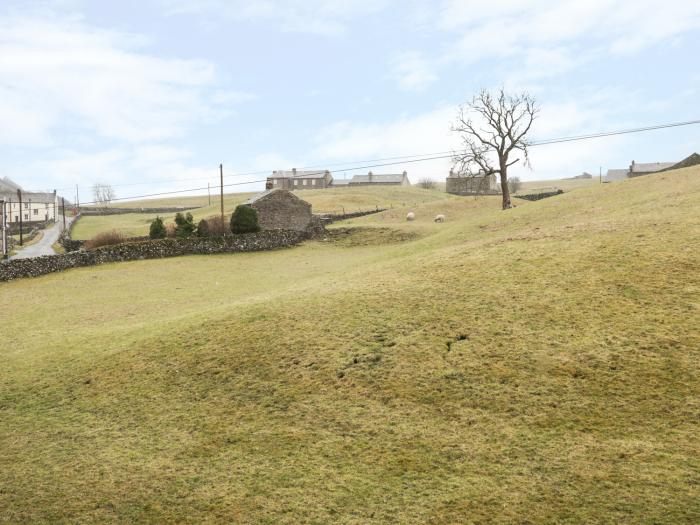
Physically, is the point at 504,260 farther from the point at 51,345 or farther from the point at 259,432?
the point at 51,345

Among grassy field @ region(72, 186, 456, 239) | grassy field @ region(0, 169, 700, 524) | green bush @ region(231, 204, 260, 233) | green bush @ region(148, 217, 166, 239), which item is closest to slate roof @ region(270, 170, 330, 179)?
grassy field @ region(72, 186, 456, 239)

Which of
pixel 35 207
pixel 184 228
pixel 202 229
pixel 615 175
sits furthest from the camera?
pixel 615 175

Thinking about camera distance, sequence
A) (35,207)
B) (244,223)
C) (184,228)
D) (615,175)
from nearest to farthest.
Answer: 1. (244,223)
2. (184,228)
3. (35,207)
4. (615,175)

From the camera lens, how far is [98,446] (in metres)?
13.8

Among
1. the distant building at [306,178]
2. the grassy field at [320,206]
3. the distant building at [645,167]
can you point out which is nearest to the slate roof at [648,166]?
the distant building at [645,167]

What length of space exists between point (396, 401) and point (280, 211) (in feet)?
170

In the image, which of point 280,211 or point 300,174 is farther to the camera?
point 300,174

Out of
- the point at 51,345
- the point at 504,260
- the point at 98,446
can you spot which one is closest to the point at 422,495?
the point at 98,446

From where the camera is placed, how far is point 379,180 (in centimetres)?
17612

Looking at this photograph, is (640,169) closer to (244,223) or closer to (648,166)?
(648,166)

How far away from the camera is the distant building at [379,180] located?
572 feet

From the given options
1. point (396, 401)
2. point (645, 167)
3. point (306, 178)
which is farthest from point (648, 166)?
point (396, 401)

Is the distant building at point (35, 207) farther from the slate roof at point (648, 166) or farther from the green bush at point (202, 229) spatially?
the slate roof at point (648, 166)

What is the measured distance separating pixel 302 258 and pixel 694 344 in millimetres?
34704
